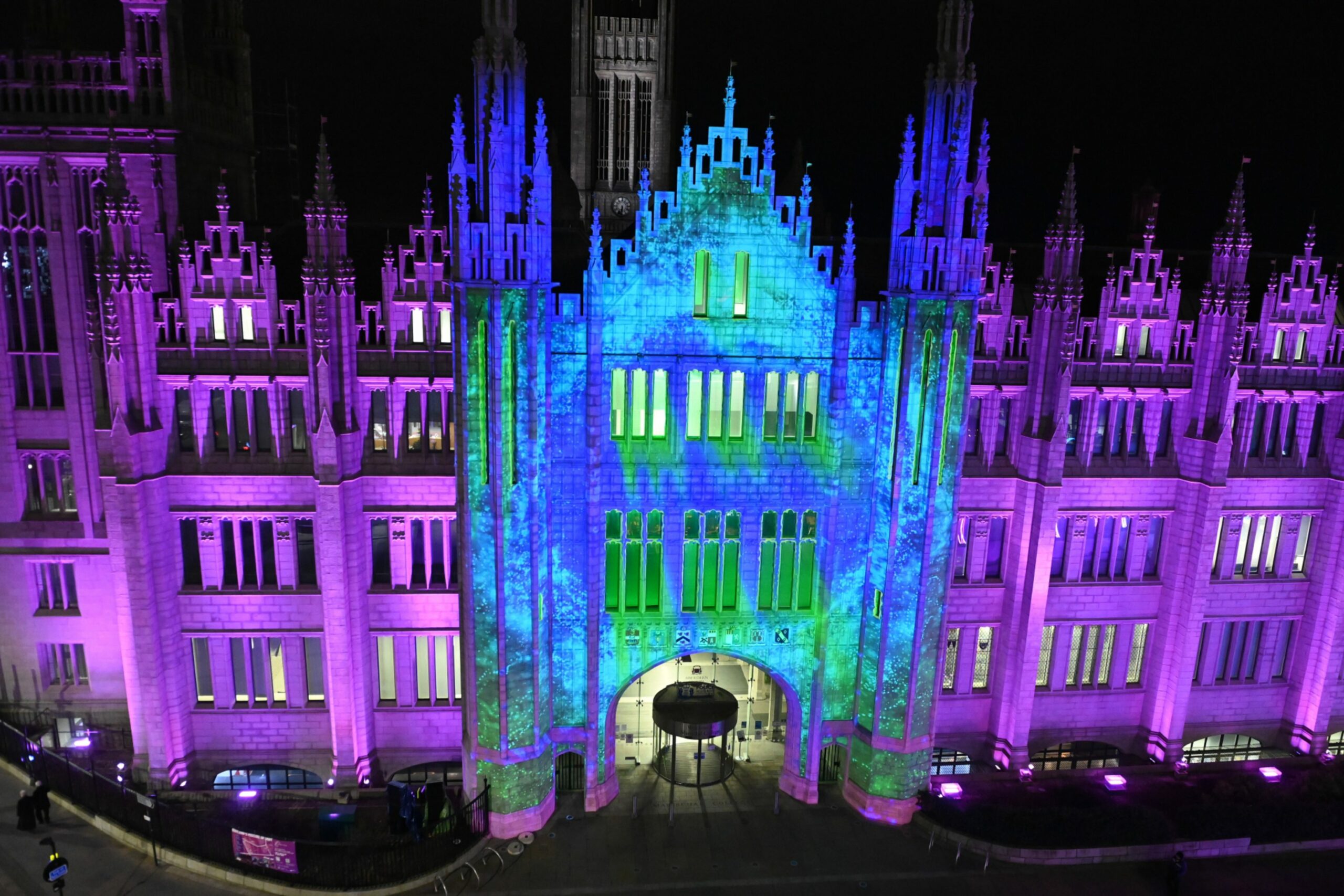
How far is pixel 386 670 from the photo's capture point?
1241 inches

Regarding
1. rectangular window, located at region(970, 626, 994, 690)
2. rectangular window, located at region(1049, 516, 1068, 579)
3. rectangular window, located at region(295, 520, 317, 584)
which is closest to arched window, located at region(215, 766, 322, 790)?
rectangular window, located at region(295, 520, 317, 584)

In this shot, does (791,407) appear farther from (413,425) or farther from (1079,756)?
(1079,756)

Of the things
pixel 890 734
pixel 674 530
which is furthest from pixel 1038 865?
pixel 674 530

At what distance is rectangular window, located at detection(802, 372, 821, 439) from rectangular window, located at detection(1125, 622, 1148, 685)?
15.8 m

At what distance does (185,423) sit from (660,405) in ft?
51.8

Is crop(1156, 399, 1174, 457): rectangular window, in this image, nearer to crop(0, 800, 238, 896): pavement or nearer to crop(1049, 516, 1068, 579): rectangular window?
crop(1049, 516, 1068, 579): rectangular window

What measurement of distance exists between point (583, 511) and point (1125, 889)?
65.4 ft

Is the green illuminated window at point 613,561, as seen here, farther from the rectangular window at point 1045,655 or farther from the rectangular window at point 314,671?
the rectangular window at point 1045,655

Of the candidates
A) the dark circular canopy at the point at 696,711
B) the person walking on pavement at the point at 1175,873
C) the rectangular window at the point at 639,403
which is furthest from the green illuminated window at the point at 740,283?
the person walking on pavement at the point at 1175,873

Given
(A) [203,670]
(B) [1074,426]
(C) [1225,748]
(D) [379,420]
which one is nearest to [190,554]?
(A) [203,670]

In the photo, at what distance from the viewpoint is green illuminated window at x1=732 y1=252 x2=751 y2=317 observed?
26.4 meters

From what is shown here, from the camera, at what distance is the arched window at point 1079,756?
3412cm

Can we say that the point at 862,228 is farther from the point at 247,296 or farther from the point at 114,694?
the point at 114,694

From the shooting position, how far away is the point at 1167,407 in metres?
32.4
